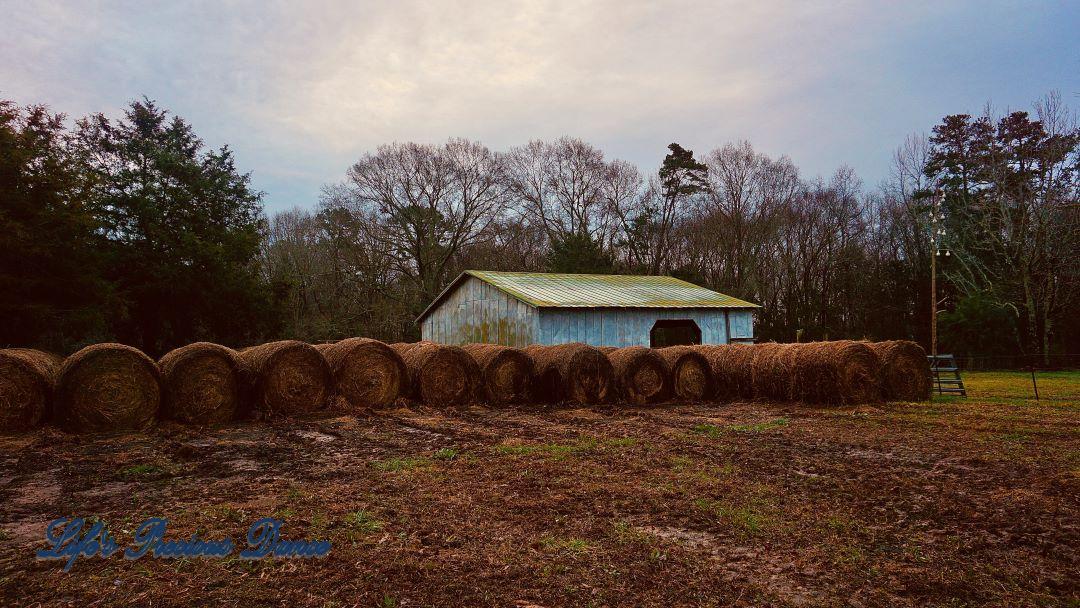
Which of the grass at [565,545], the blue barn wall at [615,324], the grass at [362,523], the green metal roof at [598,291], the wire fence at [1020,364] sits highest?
the green metal roof at [598,291]

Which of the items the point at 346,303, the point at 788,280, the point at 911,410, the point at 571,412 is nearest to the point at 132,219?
the point at 346,303

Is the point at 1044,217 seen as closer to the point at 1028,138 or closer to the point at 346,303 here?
the point at 1028,138

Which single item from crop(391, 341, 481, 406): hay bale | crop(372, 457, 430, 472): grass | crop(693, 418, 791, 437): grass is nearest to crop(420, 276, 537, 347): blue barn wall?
crop(391, 341, 481, 406): hay bale

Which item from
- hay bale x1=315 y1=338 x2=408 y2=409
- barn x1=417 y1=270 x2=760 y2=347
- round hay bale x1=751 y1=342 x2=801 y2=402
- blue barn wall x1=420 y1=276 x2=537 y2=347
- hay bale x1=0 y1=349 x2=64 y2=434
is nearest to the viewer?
hay bale x1=0 y1=349 x2=64 y2=434

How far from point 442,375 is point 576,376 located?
2906mm

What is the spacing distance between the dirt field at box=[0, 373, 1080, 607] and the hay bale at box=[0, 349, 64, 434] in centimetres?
50

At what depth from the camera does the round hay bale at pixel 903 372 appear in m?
13.3

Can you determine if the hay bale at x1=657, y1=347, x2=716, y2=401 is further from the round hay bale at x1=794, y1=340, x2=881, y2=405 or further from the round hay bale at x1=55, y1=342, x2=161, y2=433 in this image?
the round hay bale at x1=55, y1=342, x2=161, y2=433

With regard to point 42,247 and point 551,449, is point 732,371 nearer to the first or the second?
point 551,449

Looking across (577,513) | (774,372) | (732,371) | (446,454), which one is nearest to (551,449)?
(446,454)

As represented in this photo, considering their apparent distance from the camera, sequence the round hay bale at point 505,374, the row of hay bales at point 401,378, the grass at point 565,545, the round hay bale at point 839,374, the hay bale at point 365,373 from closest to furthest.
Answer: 1. the grass at point 565,545
2. the row of hay bales at point 401,378
3. the hay bale at point 365,373
4. the round hay bale at point 839,374
5. the round hay bale at point 505,374

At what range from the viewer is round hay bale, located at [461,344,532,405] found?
1375cm

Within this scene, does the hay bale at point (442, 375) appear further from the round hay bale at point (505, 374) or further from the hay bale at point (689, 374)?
the hay bale at point (689, 374)

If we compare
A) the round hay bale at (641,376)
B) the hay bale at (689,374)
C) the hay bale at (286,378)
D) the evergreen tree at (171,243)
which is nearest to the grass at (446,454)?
the hay bale at (286,378)
